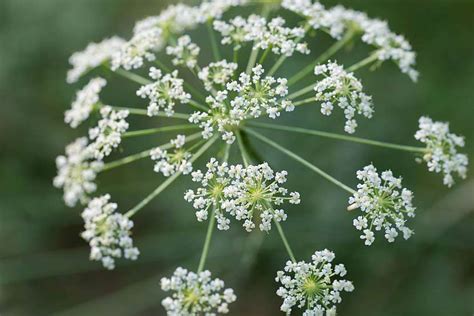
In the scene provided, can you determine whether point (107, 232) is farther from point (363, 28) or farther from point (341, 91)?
point (363, 28)

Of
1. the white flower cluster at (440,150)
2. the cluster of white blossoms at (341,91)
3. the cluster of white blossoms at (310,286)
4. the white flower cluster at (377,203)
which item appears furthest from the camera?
the white flower cluster at (440,150)

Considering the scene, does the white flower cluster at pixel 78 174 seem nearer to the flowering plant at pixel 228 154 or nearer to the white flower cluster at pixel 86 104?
the flowering plant at pixel 228 154

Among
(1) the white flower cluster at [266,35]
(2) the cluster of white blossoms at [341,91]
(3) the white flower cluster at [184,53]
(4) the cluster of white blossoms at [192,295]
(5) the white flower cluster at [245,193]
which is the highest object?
(3) the white flower cluster at [184,53]

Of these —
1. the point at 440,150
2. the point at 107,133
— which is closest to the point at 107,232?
the point at 107,133

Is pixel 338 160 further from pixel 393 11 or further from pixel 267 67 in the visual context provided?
pixel 393 11

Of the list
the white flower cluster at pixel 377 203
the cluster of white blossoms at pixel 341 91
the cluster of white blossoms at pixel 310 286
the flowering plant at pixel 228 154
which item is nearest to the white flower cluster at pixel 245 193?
the flowering plant at pixel 228 154

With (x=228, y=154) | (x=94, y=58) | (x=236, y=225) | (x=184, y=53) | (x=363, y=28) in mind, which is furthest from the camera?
(x=236, y=225)
